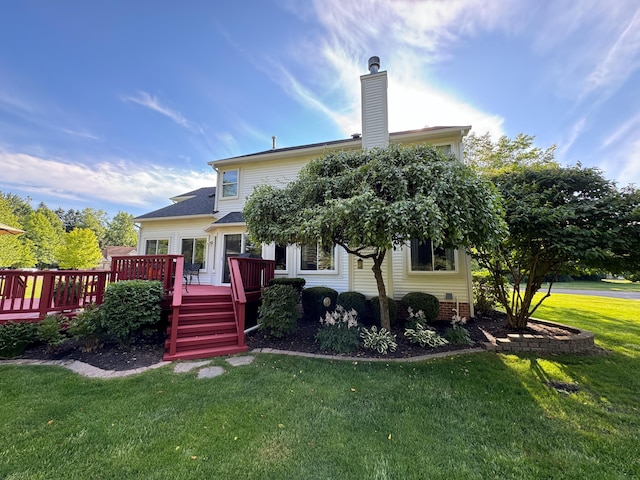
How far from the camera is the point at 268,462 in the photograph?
2342mm

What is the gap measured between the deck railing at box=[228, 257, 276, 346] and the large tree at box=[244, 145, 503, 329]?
3.85ft

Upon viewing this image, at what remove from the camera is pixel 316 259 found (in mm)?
9352

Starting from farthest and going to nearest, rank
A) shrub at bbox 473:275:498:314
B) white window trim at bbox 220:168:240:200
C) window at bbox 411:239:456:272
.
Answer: white window trim at bbox 220:168:240:200
shrub at bbox 473:275:498:314
window at bbox 411:239:456:272

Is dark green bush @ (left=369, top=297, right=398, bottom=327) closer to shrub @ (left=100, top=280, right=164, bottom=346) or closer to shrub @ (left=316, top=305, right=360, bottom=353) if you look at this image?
shrub @ (left=316, top=305, right=360, bottom=353)

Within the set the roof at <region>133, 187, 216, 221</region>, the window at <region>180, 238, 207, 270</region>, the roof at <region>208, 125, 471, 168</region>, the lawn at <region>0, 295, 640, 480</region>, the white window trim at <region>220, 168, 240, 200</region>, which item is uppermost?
the roof at <region>208, 125, 471, 168</region>

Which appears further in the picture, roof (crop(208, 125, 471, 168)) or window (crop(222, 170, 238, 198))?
window (crop(222, 170, 238, 198))

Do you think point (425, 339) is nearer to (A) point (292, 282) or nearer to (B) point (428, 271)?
(B) point (428, 271)

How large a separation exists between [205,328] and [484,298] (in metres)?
8.82

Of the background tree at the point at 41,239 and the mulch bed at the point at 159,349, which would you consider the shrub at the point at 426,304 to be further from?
the background tree at the point at 41,239

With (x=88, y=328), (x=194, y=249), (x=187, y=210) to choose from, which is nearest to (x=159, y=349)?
(x=88, y=328)

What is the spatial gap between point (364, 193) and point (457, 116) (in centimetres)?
929

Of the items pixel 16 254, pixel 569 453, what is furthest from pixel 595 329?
pixel 16 254

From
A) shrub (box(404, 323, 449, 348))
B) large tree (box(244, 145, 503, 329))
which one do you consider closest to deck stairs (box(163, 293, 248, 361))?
large tree (box(244, 145, 503, 329))

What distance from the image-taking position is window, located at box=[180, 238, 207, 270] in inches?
435
